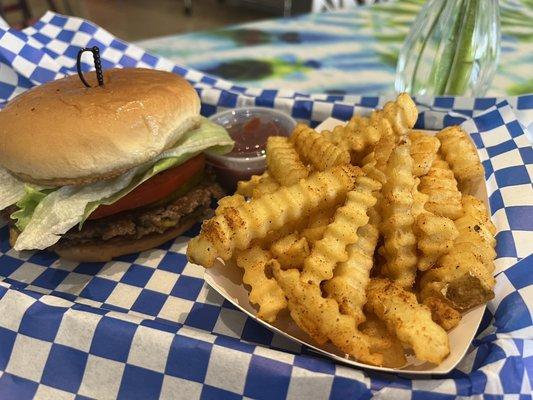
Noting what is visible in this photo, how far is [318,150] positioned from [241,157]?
692 mm

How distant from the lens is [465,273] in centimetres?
127

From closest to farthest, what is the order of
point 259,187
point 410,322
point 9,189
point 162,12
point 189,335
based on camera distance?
point 410,322 → point 189,335 → point 259,187 → point 9,189 → point 162,12

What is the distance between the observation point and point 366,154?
5.56 feet

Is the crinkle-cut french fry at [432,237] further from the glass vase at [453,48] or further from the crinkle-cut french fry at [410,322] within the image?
the glass vase at [453,48]

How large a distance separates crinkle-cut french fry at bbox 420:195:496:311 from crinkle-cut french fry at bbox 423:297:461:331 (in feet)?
0.08

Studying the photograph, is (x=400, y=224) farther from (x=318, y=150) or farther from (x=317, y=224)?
(x=318, y=150)

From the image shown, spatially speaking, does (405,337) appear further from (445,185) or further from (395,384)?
(445,185)

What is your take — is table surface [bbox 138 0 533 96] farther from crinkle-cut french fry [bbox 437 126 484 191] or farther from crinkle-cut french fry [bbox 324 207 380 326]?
crinkle-cut french fry [bbox 324 207 380 326]

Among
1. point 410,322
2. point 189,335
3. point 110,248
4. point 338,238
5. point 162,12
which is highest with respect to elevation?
point 338,238

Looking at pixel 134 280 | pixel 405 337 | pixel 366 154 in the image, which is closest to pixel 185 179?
pixel 134 280

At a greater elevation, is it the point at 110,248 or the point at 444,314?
the point at 444,314

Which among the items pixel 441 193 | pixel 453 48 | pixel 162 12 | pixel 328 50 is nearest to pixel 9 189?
pixel 441 193

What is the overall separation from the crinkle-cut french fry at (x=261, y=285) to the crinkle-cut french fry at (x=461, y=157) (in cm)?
78

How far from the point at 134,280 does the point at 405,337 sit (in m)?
1.15
